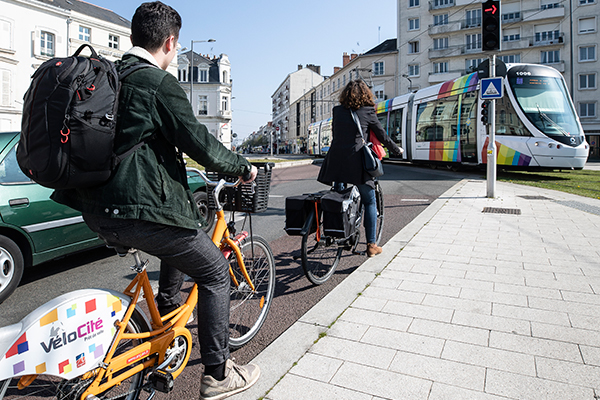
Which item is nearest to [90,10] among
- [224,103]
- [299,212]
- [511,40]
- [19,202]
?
[224,103]

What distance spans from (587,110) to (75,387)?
5440 cm

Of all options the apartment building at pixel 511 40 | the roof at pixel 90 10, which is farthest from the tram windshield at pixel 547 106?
the roof at pixel 90 10

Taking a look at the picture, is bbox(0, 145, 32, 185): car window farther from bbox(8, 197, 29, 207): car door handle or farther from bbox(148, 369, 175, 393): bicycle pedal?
bbox(148, 369, 175, 393): bicycle pedal

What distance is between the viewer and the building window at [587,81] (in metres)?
45.4

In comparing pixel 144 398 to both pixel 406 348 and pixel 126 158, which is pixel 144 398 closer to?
pixel 126 158

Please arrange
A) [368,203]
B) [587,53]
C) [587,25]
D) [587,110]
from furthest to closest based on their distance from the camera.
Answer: [587,53] < [587,25] < [587,110] < [368,203]

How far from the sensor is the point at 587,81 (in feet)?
150

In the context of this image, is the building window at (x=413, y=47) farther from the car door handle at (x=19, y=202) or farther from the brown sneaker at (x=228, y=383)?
the brown sneaker at (x=228, y=383)

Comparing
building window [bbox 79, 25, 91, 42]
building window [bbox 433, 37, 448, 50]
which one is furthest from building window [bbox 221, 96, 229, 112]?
building window [bbox 433, 37, 448, 50]

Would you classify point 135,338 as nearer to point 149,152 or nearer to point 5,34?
point 149,152

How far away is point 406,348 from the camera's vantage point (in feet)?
9.14

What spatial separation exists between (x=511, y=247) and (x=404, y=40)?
2223 inches

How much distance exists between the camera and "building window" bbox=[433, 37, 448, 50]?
53844 mm

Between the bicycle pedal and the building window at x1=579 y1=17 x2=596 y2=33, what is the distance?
185 feet
